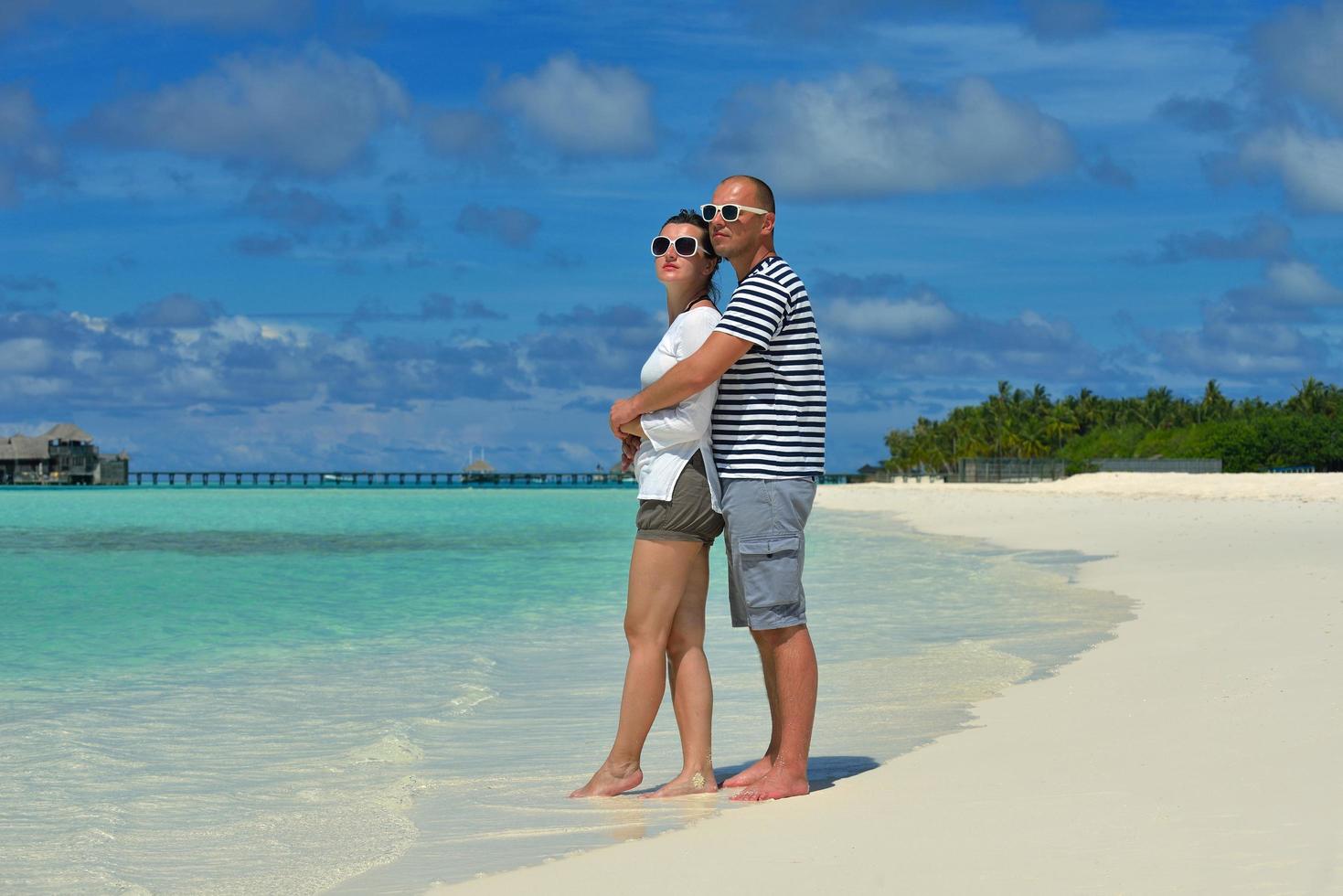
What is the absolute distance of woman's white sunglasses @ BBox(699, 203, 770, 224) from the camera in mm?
4145

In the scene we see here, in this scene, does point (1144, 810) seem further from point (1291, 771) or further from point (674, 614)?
point (674, 614)

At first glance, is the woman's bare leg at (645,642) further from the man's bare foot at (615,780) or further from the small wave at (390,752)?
the small wave at (390,752)

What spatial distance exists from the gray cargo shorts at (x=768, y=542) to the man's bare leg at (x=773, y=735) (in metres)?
0.18

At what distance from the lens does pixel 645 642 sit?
4.37 metres

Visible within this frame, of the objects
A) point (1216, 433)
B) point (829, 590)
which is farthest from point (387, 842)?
point (1216, 433)

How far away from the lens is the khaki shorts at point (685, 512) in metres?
4.20

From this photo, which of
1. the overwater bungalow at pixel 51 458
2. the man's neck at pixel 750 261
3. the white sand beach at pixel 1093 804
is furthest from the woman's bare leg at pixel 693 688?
the overwater bungalow at pixel 51 458

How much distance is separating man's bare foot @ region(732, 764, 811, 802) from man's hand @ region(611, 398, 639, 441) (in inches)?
46.9

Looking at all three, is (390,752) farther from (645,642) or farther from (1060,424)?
(1060,424)

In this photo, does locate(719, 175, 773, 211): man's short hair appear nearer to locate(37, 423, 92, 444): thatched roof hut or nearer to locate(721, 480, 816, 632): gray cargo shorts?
locate(721, 480, 816, 632): gray cargo shorts

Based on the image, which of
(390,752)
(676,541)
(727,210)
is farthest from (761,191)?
(390,752)

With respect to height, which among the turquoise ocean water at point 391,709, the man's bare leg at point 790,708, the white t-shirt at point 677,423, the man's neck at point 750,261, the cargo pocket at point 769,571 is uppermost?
the man's neck at point 750,261

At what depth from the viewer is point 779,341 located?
4.09m

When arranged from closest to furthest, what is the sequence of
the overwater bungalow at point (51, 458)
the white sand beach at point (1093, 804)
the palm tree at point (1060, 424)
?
1. the white sand beach at point (1093, 804)
2. the palm tree at point (1060, 424)
3. the overwater bungalow at point (51, 458)
